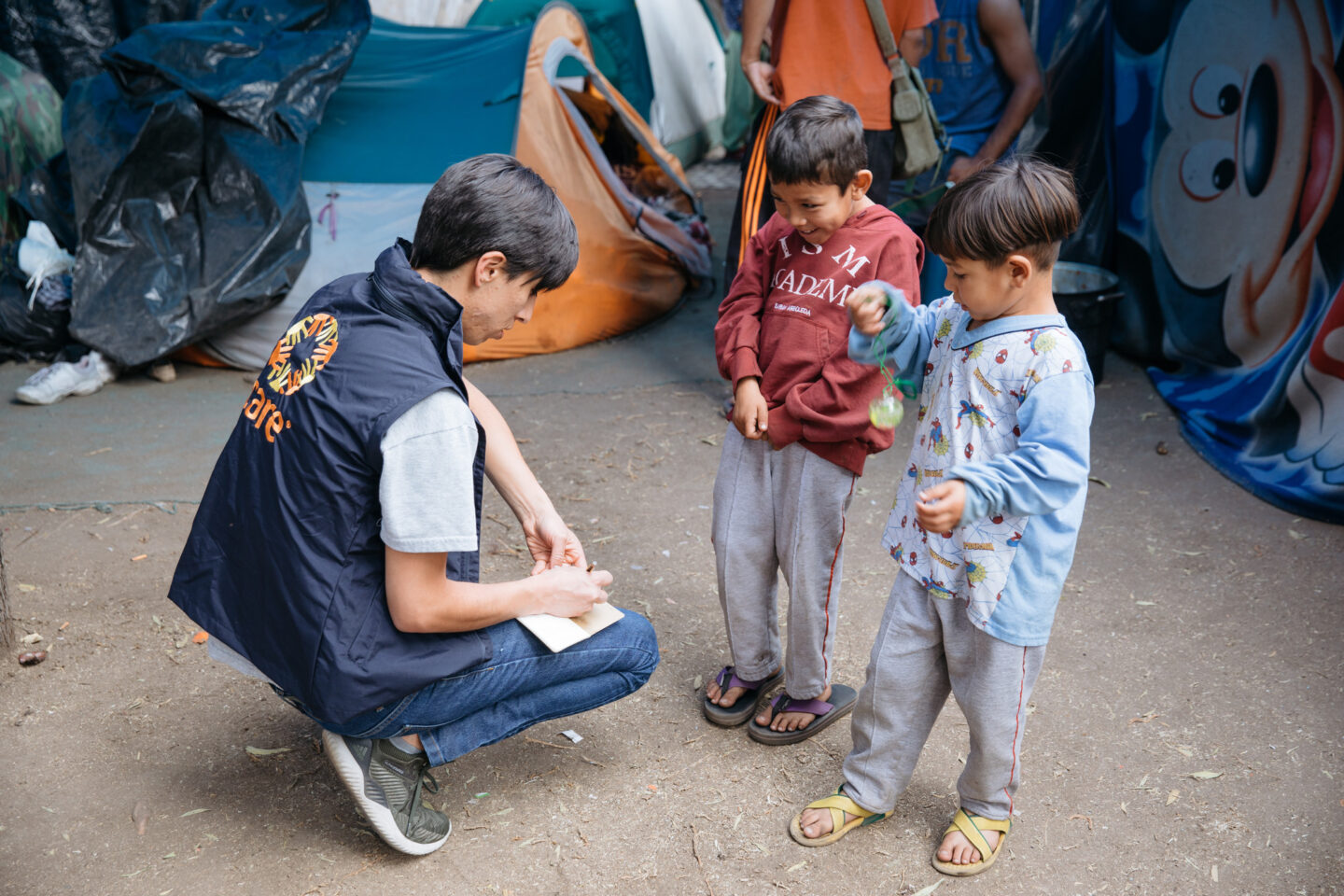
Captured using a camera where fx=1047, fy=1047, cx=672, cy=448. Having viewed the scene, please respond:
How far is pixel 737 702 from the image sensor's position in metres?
2.65

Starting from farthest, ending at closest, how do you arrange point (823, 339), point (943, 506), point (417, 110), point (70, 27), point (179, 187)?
point (70, 27) → point (417, 110) → point (179, 187) → point (823, 339) → point (943, 506)

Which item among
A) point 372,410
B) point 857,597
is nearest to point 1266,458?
point 857,597

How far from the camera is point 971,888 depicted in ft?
7.02

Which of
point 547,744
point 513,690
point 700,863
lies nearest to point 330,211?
point 547,744

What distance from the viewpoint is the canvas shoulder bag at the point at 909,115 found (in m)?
3.91

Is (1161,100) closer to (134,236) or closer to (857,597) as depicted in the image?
(857,597)

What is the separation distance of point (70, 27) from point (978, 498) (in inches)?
→ 225

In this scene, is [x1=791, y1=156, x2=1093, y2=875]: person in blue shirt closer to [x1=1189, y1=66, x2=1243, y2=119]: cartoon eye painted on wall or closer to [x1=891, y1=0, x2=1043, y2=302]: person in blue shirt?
[x1=891, y1=0, x2=1043, y2=302]: person in blue shirt

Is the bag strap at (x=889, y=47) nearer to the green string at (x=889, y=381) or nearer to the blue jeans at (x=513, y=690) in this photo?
the green string at (x=889, y=381)

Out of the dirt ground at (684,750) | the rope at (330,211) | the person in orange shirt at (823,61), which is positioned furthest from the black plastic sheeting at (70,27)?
the person in orange shirt at (823,61)

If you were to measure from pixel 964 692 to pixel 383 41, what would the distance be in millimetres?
4485

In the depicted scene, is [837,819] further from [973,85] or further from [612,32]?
[612,32]

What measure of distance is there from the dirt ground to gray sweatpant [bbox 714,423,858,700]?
0.26 m

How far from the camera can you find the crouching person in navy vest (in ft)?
5.94
